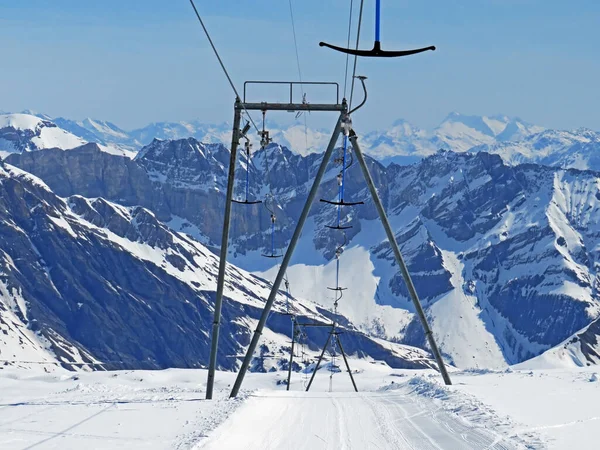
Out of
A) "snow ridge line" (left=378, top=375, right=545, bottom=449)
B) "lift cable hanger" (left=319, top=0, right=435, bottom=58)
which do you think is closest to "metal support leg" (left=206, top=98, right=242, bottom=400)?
"snow ridge line" (left=378, top=375, right=545, bottom=449)

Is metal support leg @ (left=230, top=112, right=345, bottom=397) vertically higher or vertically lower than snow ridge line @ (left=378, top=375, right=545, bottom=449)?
higher

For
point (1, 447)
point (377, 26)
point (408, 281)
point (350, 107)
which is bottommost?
point (1, 447)

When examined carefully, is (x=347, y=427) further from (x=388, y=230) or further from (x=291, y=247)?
(x=388, y=230)

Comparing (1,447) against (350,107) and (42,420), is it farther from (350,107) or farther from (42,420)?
(350,107)

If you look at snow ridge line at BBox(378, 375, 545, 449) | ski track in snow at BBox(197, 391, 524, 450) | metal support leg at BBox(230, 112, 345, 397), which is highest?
metal support leg at BBox(230, 112, 345, 397)

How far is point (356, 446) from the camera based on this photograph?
2864cm

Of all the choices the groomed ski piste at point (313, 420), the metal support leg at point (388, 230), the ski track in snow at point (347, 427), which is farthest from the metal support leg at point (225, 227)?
the metal support leg at point (388, 230)

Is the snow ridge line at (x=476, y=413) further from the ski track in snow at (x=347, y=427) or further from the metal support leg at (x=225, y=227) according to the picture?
the metal support leg at (x=225, y=227)

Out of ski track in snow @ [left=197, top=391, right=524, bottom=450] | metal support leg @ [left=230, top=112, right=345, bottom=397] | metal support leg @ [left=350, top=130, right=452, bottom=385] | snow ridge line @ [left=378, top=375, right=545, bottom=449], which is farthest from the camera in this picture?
metal support leg @ [left=350, top=130, right=452, bottom=385]

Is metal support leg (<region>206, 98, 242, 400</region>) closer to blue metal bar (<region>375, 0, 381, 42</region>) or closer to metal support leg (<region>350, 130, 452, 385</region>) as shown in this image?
metal support leg (<region>350, 130, 452, 385</region>)

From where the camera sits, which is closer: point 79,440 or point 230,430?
point 79,440

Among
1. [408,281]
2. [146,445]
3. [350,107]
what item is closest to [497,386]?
[408,281]

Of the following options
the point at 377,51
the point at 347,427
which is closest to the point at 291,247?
the point at 347,427

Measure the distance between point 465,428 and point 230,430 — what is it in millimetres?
7031
